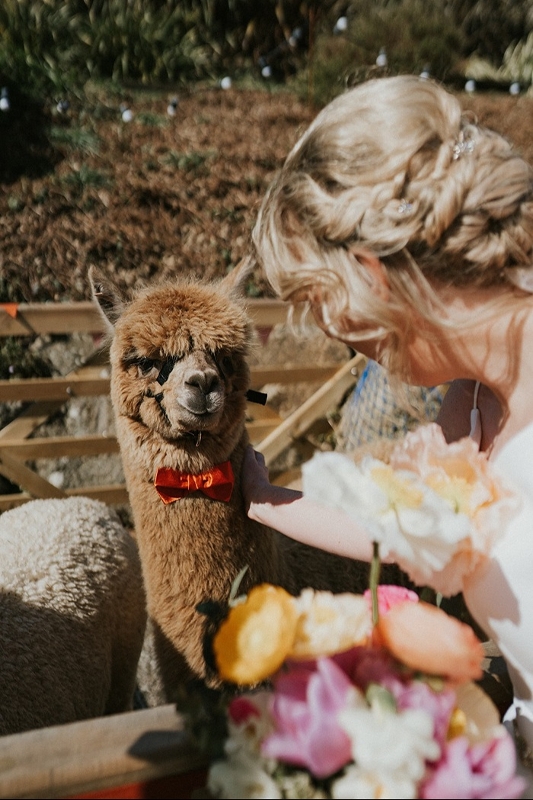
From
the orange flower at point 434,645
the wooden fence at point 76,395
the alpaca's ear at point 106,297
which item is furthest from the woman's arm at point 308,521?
the wooden fence at point 76,395

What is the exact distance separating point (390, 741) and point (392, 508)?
26 cm

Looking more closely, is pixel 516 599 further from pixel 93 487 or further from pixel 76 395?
pixel 93 487

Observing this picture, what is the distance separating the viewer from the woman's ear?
1064mm

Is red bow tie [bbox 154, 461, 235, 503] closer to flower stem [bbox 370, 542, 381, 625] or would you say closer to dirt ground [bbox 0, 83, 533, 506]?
flower stem [bbox 370, 542, 381, 625]

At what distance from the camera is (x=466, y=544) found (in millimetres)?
896

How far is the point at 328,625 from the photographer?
2.58 ft

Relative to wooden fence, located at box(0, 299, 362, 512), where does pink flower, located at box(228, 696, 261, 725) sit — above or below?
above

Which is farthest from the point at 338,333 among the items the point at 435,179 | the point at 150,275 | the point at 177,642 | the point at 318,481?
the point at 150,275

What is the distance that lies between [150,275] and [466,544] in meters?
5.91

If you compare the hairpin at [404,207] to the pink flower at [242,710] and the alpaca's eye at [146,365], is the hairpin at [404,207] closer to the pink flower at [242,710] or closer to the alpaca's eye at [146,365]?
the pink flower at [242,710]

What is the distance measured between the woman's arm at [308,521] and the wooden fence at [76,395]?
1.91 metres

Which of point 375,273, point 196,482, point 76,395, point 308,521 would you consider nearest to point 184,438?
point 196,482

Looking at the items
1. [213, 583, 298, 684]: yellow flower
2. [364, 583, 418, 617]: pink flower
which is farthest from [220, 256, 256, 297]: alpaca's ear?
[213, 583, 298, 684]: yellow flower

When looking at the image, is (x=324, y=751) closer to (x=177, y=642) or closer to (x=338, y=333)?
(x=338, y=333)
